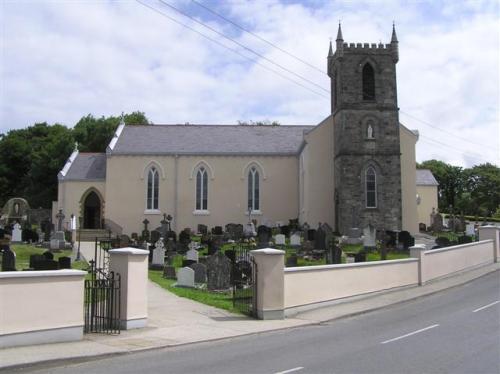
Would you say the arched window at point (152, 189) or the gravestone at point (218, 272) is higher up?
the arched window at point (152, 189)

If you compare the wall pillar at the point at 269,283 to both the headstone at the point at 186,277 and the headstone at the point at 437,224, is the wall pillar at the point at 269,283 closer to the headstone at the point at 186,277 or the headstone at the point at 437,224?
the headstone at the point at 186,277

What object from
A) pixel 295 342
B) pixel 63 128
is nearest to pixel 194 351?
pixel 295 342

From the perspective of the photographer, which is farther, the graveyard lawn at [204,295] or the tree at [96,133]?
the tree at [96,133]

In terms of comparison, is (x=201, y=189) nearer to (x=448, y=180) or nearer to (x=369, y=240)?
(x=369, y=240)

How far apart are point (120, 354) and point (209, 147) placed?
3512 centimetres

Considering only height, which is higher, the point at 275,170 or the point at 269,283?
the point at 275,170

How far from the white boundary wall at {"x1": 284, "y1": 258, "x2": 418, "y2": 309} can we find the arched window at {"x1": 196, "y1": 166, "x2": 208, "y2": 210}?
80.6ft

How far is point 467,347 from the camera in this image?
989 centimetres

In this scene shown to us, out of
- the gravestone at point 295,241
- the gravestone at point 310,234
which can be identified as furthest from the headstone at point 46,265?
the gravestone at point 310,234

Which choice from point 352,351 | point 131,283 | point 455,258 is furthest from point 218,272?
point 455,258

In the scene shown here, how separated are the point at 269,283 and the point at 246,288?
3736mm

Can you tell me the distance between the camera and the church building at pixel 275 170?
37.3 metres

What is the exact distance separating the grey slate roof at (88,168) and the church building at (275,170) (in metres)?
0.10

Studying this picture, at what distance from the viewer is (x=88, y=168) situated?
45406mm
